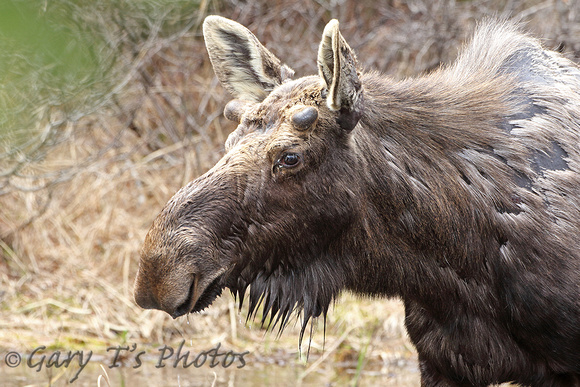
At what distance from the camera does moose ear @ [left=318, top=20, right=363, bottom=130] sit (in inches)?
115

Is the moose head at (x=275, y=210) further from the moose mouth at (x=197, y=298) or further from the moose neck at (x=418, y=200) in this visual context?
the moose neck at (x=418, y=200)

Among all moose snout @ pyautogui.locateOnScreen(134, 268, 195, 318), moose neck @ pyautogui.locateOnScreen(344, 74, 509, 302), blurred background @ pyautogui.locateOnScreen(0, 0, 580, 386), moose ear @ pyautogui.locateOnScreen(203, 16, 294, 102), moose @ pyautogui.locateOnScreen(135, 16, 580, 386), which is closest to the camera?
moose snout @ pyautogui.locateOnScreen(134, 268, 195, 318)

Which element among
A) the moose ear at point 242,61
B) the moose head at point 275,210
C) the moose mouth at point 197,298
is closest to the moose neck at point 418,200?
the moose head at point 275,210

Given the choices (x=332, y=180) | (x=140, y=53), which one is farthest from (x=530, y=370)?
(x=140, y=53)

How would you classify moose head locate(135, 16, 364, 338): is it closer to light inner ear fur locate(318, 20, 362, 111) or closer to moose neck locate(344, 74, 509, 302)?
light inner ear fur locate(318, 20, 362, 111)

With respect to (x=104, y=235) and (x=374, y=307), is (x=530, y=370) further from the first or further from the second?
(x=104, y=235)

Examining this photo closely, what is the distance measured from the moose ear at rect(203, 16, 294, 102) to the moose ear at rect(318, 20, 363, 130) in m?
0.49

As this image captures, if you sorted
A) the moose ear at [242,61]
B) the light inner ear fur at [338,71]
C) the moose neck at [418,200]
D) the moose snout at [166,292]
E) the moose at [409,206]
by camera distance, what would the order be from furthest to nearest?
the moose ear at [242,61] → the moose neck at [418,200] → the moose at [409,206] → the light inner ear fur at [338,71] → the moose snout at [166,292]

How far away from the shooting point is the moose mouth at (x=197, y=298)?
9.34ft

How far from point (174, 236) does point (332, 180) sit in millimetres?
692

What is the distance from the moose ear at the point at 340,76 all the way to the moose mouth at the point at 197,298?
78cm

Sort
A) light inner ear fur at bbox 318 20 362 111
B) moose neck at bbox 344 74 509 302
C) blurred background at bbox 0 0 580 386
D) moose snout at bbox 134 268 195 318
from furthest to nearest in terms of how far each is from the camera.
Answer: blurred background at bbox 0 0 580 386
moose neck at bbox 344 74 509 302
light inner ear fur at bbox 318 20 362 111
moose snout at bbox 134 268 195 318

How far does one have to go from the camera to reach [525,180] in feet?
11.1

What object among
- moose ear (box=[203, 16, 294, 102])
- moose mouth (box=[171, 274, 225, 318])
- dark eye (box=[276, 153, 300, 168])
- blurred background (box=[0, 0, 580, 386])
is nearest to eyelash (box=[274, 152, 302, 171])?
dark eye (box=[276, 153, 300, 168])
